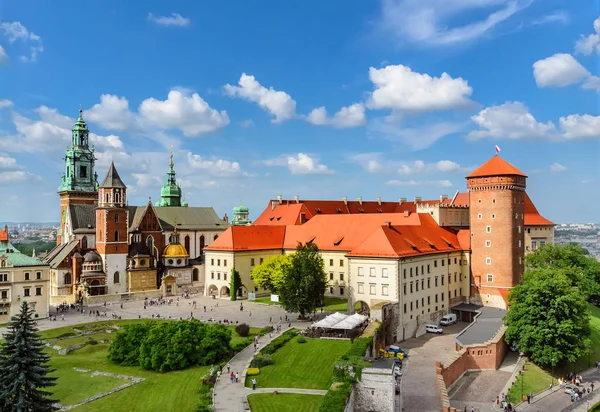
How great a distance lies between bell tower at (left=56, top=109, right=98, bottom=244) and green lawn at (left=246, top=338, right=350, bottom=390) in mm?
59337

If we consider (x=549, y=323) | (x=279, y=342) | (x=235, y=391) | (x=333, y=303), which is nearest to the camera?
(x=235, y=391)

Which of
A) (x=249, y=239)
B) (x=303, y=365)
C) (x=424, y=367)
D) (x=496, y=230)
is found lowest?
(x=424, y=367)

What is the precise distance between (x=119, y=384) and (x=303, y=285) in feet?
66.5

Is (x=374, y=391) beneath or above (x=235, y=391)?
above

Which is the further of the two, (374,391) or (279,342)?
(279,342)

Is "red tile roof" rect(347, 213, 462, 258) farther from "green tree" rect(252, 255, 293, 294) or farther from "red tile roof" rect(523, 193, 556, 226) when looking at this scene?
"red tile roof" rect(523, 193, 556, 226)

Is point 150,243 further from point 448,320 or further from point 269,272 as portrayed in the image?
point 448,320

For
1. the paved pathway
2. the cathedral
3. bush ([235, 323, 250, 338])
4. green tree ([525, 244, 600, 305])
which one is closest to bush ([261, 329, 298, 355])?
the paved pathway

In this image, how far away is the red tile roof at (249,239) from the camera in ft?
236

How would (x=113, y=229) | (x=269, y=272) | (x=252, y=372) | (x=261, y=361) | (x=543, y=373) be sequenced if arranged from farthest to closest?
(x=113, y=229) < (x=269, y=272) < (x=543, y=373) < (x=261, y=361) < (x=252, y=372)

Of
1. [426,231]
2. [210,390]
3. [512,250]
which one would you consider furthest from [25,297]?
[512,250]

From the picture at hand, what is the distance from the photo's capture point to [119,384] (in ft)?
126

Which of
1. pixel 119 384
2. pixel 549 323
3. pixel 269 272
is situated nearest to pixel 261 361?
pixel 119 384

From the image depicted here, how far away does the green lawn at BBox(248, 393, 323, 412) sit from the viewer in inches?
1261
